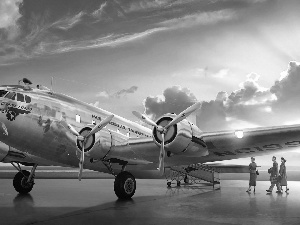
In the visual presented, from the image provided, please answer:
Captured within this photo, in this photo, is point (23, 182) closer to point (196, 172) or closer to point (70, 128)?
point (70, 128)

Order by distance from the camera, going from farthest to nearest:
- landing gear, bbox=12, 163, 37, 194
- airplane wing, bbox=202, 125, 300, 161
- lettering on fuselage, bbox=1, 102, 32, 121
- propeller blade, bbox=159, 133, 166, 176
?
landing gear, bbox=12, 163, 37, 194 < lettering on fuselage, bbox=1, 102, 32, 121 < propeller blade, bbox=159, 133, 166, 176 < airplane wing, bbox=202, 125, 300, 161

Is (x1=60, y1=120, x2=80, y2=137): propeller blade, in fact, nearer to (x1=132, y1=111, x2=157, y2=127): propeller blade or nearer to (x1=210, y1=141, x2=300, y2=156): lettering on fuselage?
(x1=132, y1=111, x2=157, y2=127): propeller blade

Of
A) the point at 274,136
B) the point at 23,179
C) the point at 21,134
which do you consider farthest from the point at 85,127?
the point at 274,136

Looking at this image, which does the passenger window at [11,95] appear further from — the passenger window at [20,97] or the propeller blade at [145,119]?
the propeller blade at [145,119]

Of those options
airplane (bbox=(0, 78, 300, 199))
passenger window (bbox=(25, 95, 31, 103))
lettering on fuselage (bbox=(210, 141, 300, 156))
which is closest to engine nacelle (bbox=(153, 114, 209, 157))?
airplane (bbox=(0, 78, 300, 199))

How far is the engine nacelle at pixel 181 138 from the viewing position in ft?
35.3

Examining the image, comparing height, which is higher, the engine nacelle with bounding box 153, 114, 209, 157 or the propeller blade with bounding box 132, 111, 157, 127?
the propeller blade with bounding box 132, 111, 157, 127

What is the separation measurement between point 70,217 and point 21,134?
411 cm

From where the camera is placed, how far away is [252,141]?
11.0 metres

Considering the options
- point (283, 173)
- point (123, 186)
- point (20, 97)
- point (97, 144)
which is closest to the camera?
point (20, 97)

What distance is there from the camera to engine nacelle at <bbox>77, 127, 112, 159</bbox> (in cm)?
1209

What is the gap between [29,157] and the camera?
50.1 ft

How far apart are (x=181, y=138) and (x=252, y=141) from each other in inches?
100.0

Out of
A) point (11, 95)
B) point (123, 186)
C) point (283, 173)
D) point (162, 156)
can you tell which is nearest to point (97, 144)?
point (123, 186)
